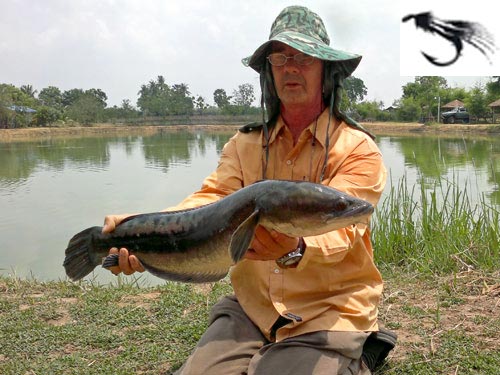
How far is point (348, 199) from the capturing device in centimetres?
185

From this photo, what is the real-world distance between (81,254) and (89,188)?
40.2 feet

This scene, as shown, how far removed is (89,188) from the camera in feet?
46.5

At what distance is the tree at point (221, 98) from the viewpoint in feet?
257

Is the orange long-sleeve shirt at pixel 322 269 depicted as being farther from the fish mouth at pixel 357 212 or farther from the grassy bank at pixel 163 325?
the grassy bank at pixel 163 325

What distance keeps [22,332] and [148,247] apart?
168cm

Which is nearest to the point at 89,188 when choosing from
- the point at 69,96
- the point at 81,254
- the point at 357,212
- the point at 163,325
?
the point at 163,325

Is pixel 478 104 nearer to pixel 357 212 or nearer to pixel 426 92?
pixel 426 92

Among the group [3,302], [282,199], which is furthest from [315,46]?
[3,302]

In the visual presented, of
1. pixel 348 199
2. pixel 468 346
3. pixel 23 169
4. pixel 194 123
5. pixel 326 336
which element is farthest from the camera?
pixel 194 123

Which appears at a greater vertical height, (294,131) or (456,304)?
(294,131)

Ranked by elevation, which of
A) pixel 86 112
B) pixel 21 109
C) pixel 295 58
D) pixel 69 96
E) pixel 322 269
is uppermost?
pixel 69 96

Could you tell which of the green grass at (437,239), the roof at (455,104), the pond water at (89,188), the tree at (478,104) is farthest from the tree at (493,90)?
the green grass at (437,239)

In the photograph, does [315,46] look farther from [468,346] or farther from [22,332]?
[22,332]

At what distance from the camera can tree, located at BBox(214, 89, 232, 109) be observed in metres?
78.4
